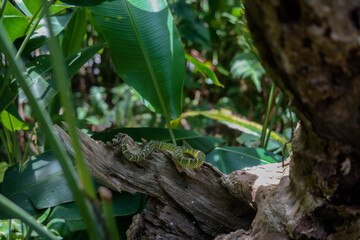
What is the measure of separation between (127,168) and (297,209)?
643 mm

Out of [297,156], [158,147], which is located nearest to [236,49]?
[158,147]

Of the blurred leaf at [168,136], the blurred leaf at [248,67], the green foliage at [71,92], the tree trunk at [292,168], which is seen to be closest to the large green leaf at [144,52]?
the green foliage at [71,92]

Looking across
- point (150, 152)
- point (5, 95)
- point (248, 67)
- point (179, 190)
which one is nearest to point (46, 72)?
point (5, 95)

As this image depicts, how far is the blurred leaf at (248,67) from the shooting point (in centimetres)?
328

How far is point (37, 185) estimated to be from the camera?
1.44 metres

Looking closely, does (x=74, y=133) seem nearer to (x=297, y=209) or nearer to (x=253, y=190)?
(x=297, y=209)

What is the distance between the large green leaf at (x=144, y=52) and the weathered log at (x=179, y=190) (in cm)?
40

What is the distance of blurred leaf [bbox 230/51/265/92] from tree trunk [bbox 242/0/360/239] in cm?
229

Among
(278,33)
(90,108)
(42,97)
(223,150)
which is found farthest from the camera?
(90,108)

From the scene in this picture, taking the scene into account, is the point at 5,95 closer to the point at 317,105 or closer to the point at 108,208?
the point at 108,208

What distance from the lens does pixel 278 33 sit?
2.26ft

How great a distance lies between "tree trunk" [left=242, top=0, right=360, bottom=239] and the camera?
2.16 feet

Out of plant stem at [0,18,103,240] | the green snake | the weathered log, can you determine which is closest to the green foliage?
the weathered log

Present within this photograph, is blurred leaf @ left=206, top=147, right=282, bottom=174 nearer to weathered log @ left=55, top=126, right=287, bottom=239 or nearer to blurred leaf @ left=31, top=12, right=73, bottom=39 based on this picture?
weathered log @ left=55, top=126, right=287, bottom=239
